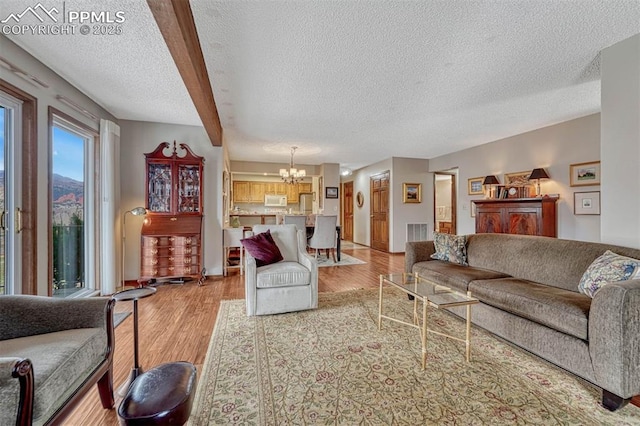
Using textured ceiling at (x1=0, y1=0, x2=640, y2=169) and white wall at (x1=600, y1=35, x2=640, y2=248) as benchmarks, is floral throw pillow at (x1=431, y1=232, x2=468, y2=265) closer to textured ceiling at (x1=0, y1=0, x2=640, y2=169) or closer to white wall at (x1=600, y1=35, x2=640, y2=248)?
white wall at (x1=600, y1=35, x2=640, y2=248)

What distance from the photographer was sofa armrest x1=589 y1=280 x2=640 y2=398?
149cm

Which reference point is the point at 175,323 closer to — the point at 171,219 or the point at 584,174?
the point at 171,219

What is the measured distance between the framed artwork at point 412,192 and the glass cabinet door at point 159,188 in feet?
17.1

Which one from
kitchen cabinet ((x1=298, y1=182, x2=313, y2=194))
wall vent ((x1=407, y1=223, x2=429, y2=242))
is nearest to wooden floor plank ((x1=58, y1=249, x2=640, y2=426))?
wall vent ((x1=407, y1=223, x2=429, y2=242))

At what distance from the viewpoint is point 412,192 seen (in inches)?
277

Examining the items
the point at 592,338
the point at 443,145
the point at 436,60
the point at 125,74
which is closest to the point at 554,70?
the point at 436,60

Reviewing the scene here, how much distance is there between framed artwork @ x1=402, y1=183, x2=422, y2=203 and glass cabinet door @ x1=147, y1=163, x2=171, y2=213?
522 cm

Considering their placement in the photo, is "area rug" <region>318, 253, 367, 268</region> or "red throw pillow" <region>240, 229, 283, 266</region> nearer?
"red throw pillow" <region>240, 229, 283, 266</region>

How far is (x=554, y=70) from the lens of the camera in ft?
8.77

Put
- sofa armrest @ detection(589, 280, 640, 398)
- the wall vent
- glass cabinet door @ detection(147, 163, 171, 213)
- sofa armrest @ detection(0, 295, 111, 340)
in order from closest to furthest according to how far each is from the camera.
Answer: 1. sofa armrest @ detection(0, 295, 111, 340)
2. sofa armrest @ detection(589, 280, 640, 398)
3. glass cabinet door @ detection(147, 163, 171, 213)
4. the wall vent

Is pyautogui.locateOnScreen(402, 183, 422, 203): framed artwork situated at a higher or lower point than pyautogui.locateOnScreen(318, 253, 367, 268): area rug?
higher

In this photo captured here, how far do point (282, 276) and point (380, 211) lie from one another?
16.8 ft

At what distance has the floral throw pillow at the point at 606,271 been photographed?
1.80m

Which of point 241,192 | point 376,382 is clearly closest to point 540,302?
point 376,382
